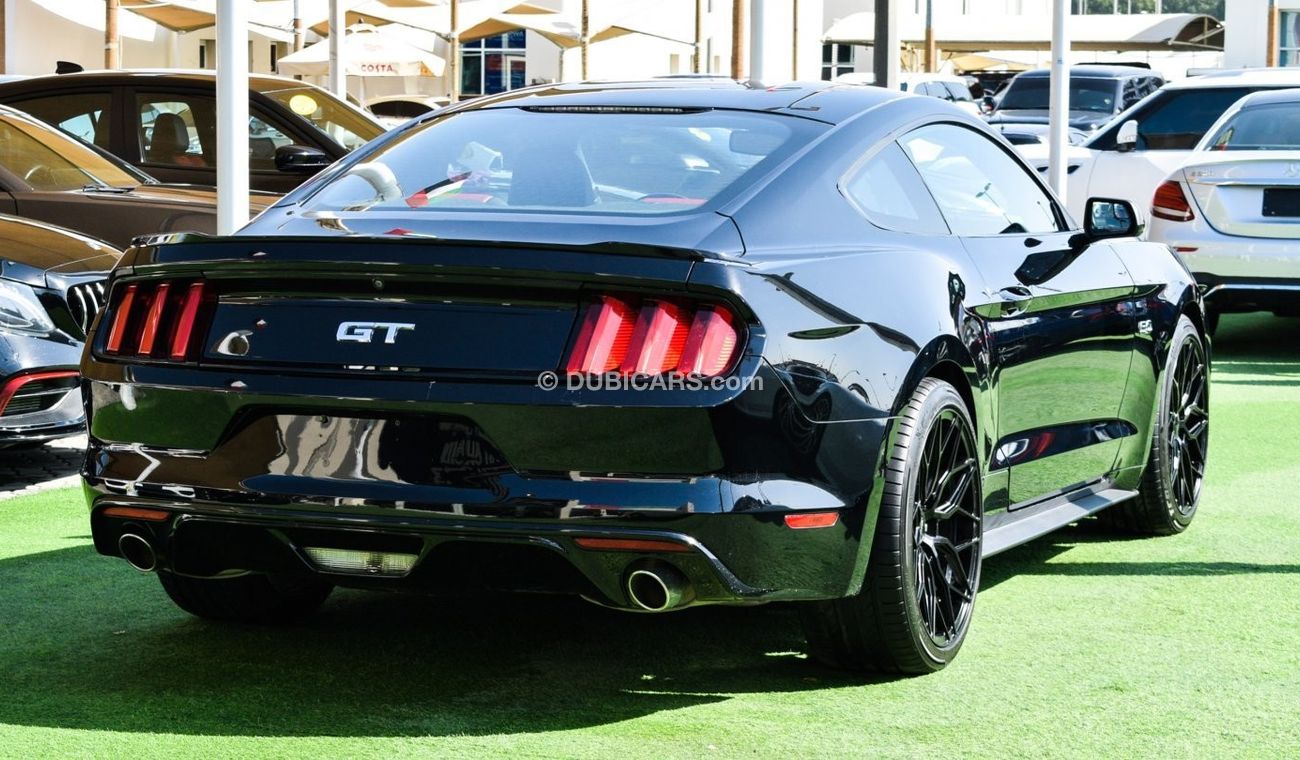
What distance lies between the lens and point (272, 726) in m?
4.19

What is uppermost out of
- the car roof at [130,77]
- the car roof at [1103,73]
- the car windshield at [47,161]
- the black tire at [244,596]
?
the car roof at [1103,73]

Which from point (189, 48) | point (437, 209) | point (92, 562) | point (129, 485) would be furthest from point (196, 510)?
point (189, 48)

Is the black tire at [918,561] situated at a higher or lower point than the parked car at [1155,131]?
lower

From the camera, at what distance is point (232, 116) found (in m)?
7.82

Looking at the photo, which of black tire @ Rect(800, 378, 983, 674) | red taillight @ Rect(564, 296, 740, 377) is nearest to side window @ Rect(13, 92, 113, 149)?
black tire @ Rect(800, 378, 983, 674)

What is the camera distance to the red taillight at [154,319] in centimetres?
436

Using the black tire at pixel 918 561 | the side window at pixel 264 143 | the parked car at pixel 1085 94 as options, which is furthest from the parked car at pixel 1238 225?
the parked car at pixel 1085 94

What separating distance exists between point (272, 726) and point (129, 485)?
0.63 meters

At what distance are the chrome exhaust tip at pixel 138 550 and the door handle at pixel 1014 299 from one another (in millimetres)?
2231

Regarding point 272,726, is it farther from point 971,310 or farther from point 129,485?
point 971,310

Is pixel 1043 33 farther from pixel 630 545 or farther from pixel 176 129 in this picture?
pixel 630 545

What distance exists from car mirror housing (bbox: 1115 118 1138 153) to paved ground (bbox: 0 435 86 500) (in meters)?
7.86

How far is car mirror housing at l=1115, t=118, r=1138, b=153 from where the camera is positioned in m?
13.9

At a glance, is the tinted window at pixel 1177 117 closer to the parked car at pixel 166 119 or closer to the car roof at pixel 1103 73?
the parked car at pixel 166 119
